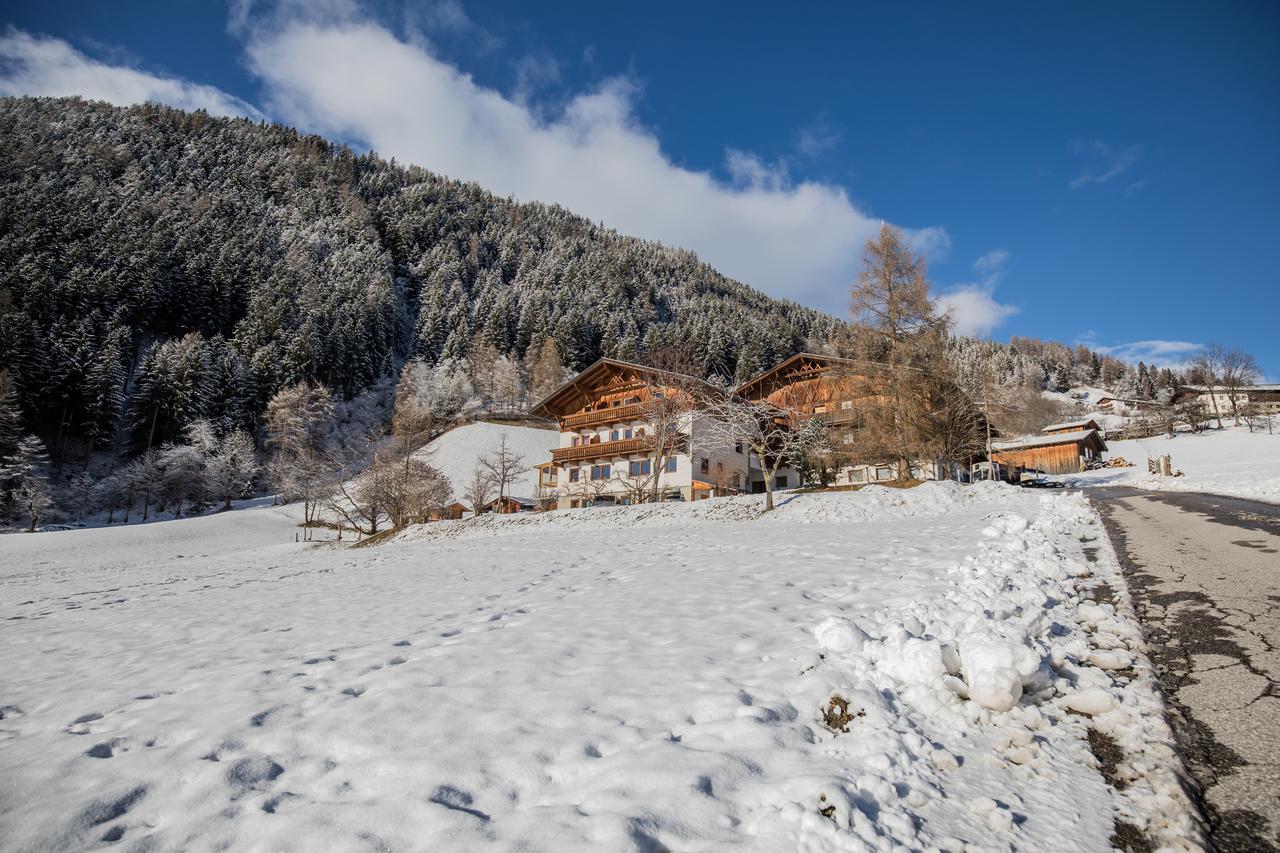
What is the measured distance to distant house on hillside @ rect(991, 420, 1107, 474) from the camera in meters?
61.4

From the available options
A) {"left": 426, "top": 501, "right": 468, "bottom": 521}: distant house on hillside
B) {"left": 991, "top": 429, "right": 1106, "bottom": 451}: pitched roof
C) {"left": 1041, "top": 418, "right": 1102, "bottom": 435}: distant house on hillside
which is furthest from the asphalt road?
{"left": 1041, "top": 418, "right": 1102, "bottom": 435}: distant house on hillside

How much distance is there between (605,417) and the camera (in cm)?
4619

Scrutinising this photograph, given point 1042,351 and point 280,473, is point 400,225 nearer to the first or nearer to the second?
point 280,473

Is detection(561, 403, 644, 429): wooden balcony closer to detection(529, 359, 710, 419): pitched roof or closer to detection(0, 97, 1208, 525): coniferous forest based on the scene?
detection(529, 359, 710, 419): pitched roof

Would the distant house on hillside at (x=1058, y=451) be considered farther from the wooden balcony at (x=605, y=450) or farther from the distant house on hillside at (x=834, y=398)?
the wooden balcony at (x=605, y=450)

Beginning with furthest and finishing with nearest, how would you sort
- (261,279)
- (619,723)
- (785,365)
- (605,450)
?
(261,279)
(605,450)
(785,365)
(619,723)

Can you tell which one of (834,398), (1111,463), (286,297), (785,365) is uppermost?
(286,297)

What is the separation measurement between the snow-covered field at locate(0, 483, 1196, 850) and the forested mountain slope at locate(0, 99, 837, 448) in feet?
89.4

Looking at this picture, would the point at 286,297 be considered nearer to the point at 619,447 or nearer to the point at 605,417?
the point at 605,417

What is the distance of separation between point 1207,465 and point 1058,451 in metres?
18.7

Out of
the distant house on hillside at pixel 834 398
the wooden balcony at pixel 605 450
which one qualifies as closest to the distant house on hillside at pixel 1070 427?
the distant house on hillside at pixel 834 398

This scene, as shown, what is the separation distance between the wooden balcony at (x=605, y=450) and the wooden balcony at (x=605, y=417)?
75.6 inches

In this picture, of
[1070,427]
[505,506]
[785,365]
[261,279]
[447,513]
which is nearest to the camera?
[785,365]

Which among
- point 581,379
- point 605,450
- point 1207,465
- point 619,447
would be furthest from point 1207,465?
point 581,379
